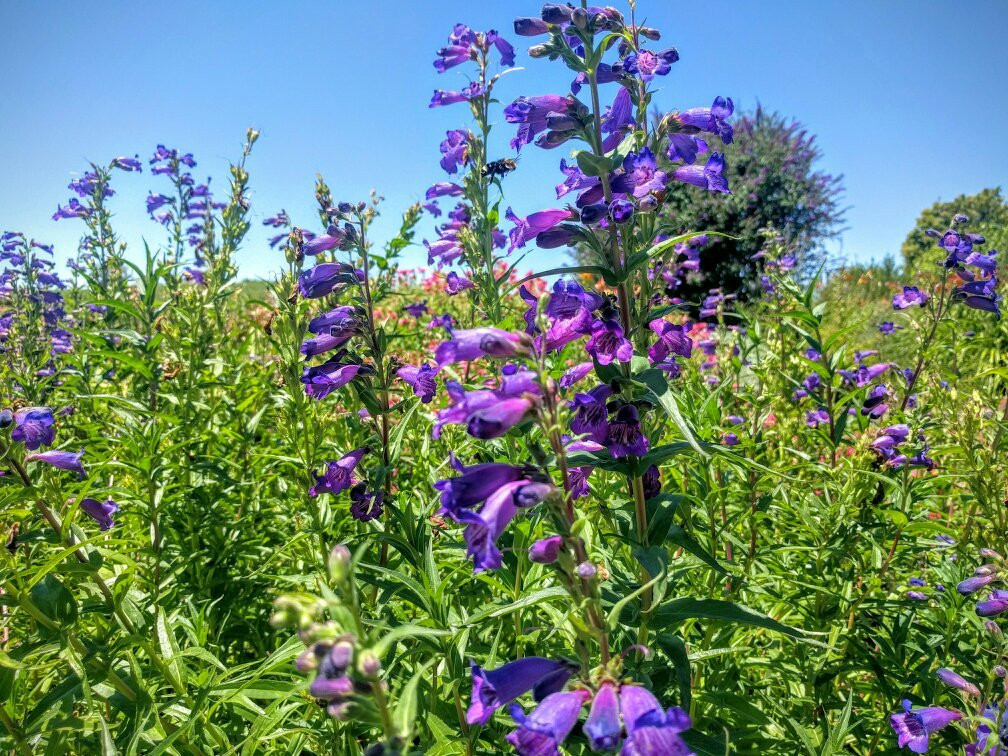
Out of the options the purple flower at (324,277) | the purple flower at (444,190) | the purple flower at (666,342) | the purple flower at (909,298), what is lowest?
the purple flower at (666,342)

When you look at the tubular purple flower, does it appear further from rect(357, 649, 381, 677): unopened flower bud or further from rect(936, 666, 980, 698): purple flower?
rect(936, 666, 980, 698): purple flower

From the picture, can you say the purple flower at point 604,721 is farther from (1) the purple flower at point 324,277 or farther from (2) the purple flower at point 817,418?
(2) the purple flower at point 817,418

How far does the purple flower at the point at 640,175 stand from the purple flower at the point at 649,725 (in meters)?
1.62

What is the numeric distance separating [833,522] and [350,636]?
2.89 metres

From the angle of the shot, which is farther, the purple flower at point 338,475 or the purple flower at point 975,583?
the purple flower at point 338,475

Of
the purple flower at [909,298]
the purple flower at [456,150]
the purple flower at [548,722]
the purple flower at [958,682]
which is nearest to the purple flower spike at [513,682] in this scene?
the purple flower at [548,722]

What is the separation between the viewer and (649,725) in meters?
1.21

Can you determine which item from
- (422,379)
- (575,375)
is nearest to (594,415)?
(575,375)

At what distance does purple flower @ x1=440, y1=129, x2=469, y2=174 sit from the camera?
488 centimetres

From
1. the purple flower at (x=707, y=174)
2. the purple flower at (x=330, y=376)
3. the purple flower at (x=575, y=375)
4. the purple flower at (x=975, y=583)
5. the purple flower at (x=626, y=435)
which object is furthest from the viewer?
the purple flower at (x=330, y=376)

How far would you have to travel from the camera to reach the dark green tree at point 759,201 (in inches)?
781

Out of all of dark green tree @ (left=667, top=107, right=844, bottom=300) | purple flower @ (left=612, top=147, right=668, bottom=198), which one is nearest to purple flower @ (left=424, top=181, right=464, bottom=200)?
purple flower @ (left=612, top=147, right=668, bottom=198)

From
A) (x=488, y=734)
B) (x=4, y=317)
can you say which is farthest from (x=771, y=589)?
(x=4, y=317)

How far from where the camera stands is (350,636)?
1.01 meters
